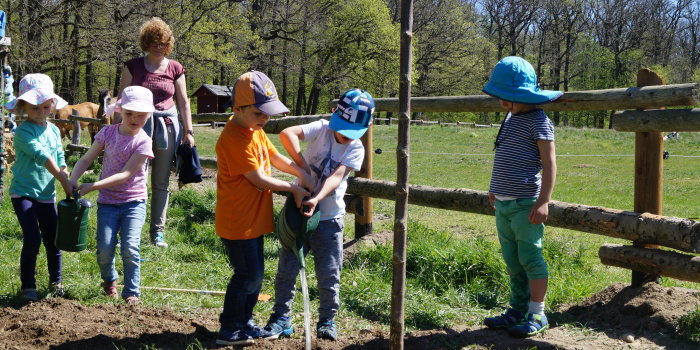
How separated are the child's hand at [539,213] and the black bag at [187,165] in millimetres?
3123

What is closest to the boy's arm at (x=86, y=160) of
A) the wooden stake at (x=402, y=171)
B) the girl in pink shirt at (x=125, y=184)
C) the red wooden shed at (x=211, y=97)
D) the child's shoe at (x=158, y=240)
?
the girl in pink shirt at (x=125, y=184)

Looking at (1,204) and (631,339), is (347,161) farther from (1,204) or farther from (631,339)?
(1,204)

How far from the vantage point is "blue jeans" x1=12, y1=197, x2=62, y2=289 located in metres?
4.41

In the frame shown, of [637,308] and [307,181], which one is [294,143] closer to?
[307,181]

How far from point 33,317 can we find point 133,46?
19.4 meters

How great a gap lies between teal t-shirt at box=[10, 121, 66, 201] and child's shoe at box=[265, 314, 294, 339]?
1.84m

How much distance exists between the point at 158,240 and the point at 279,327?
8.96 ft

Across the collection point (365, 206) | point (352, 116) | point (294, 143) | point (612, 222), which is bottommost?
point (365, 206)

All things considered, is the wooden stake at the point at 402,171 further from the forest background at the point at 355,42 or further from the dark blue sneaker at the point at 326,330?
the forest background at the point at 355,42

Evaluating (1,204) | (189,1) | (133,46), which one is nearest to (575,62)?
(189,1)

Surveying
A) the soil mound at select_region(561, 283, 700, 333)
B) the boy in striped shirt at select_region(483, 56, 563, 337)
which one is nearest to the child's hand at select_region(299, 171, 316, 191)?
the boy in striped shirt at select_region(483, 56, 563, 337)

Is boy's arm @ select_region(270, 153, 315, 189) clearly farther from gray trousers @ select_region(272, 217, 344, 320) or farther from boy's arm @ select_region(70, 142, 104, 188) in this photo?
Result: boy's arm @ select_region(70, 142, 104, 188)

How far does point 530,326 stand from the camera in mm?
3693

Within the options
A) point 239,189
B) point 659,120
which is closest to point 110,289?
point 239,189
